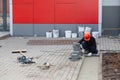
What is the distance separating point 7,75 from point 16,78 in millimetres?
534

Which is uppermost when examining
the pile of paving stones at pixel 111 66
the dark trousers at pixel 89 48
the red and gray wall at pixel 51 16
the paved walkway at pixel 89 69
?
the red and gray wall at pixel 51 16

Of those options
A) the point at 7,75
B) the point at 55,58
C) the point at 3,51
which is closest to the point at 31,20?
the point at 3,51

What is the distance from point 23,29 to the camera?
22.1 m

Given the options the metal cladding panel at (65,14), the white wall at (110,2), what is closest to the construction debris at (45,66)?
the metal cladding panel at (65,14)

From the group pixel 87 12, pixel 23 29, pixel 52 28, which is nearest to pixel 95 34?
pixel 87 12

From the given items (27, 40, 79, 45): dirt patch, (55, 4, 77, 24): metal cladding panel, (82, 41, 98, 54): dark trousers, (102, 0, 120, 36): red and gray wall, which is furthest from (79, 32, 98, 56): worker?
(102, 0, 120, 36): red and gray wall

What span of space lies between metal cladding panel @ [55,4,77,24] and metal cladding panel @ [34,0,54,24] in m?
0.34

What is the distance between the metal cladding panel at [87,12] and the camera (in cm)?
2130

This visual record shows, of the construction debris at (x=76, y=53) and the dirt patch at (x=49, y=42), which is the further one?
the dirt patch at (x=49, y=42)

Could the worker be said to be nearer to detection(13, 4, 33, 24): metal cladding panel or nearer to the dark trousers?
the dark trousers

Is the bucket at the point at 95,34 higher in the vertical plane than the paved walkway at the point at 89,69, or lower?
higher

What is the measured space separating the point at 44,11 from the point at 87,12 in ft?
8.03

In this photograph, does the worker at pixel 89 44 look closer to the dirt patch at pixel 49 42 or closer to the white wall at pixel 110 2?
the dirt patch at pixel 49 42

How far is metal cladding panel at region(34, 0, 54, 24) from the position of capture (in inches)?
856
